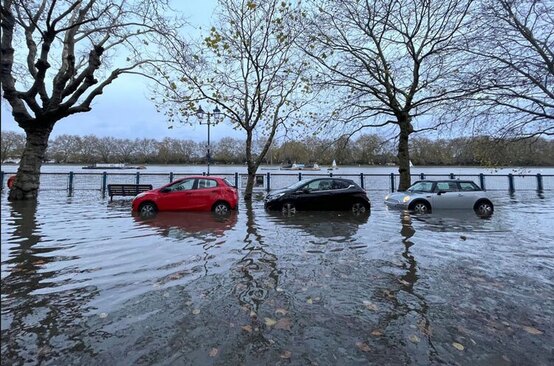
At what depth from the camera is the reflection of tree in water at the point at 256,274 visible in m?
A: 4.34

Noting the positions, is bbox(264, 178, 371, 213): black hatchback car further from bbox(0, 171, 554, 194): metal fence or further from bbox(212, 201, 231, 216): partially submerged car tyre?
bbox(0, 171, 554, 194): metal fence

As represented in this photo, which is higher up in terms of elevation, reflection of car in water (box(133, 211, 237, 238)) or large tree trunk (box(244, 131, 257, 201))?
large tree trunk (box(244, 131, 257, 201))

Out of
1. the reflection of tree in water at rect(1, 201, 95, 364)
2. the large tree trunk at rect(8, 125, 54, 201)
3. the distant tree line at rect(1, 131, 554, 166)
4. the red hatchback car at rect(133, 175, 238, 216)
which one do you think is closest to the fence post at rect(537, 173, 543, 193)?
the distant tree line at rect(1, 131, 554, 166)

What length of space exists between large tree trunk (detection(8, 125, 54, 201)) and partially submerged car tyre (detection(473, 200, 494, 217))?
58.5 ft

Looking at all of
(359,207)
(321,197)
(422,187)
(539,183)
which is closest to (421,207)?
(422,187)

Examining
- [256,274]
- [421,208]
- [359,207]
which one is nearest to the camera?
[256,274]

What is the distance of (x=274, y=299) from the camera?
14.2 ft

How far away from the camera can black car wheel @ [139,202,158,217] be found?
38.9 ft

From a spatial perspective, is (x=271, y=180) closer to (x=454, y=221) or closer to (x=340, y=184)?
(x=340, y=184)

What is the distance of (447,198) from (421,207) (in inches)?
43.3

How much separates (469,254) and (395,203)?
740 cm

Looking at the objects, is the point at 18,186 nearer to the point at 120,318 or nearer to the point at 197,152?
the point at 120,318

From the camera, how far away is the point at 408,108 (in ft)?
58.1

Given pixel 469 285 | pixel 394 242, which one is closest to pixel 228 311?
pixel 469 285
